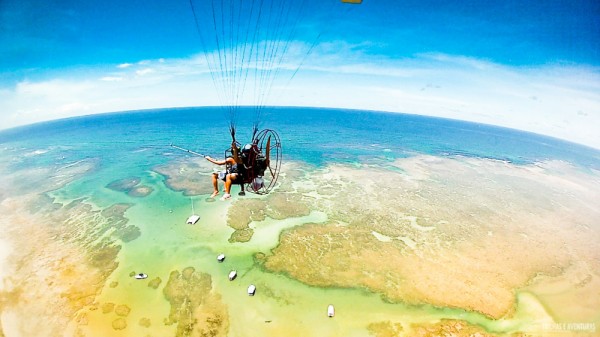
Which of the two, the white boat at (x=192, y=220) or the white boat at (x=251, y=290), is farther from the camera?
the white boat at (x=192, y=220)

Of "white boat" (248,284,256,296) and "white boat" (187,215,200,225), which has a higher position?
"white boat" (187,215,200,225)

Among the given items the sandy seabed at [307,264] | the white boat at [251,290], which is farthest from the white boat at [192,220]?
the white boat at [251,290]

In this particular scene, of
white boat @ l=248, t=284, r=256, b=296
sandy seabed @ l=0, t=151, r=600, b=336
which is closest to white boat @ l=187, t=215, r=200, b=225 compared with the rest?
sandy seabed @ l=0, t=151, r=600, b=336

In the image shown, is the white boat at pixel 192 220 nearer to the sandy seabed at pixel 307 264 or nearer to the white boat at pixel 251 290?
the sandy seabed at pixel 307 264

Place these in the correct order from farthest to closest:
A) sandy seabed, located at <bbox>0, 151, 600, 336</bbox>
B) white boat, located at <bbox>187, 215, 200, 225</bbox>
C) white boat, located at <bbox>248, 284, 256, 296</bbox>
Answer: white boat, located at <bbox>187, 215, 200, 225</bbox>, white boat, located at <bbox>248, 284, 256, 296</bbox>, sandy seabed, located at <bbox>0, 151, 600, 336</bbox>

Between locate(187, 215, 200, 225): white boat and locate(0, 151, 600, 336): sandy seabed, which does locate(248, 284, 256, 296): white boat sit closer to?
locate(0, 151, 600, 336): sandy seabed

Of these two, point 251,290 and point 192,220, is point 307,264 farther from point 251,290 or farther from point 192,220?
point 192,220

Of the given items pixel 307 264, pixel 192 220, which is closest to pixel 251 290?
pixel 307 264

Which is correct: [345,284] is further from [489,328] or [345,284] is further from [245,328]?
[489,328]
